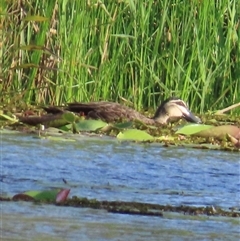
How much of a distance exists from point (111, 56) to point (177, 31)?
62 centimetres

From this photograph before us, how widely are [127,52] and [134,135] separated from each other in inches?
83.4

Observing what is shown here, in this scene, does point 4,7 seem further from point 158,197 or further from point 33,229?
point 33,229

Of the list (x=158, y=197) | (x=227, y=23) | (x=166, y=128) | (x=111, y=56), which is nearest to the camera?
(x=158, y=197)

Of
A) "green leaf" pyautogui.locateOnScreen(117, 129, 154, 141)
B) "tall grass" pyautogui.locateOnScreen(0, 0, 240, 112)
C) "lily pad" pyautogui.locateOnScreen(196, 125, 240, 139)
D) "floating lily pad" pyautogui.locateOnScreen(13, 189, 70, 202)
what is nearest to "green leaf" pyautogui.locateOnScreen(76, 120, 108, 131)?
"green leaf" pyautogui.locateOnScreen(117, 129, 154, 141)

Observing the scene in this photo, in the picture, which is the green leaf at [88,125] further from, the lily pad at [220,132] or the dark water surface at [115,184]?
the lily pad at [220,132]

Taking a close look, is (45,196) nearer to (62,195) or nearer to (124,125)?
(62,195)

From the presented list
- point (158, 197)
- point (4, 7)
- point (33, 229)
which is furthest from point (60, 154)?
point (33, 229)

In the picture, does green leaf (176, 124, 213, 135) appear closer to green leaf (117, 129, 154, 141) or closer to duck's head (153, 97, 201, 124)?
green leaf (117, 129, 154, 141)

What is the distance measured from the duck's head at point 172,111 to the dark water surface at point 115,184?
4.76ft

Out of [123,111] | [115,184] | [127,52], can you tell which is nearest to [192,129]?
[123,111]

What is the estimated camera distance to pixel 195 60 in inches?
341

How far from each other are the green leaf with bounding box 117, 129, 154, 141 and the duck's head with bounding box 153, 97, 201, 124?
3.55 feet

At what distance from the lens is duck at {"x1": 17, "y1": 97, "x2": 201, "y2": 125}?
24.6ft

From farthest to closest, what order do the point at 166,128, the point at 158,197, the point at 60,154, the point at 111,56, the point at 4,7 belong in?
1. the point at 111,56
2. the point at 166,128
3. the point at 4,7
4. the point at 60,154
5. the point at 158,197
